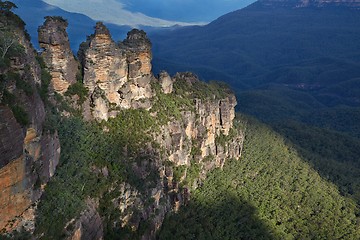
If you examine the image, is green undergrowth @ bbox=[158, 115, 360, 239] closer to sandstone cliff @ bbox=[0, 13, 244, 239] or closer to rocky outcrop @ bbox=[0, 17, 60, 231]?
sandstone cliff @ bbox=[0, 13, 244, 239]

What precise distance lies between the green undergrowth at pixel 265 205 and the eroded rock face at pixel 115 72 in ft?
41.4

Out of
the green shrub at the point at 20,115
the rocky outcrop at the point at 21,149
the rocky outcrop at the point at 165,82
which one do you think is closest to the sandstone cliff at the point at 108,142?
the rocky outcrop at the point at 21,149

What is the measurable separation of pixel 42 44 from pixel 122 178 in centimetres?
1325

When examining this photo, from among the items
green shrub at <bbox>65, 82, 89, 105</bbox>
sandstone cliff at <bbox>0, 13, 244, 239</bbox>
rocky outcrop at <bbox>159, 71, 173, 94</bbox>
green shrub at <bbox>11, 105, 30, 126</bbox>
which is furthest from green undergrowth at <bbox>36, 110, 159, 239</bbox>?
rocky outcrop at <bbox>159, 71, 173, 94</bbox>

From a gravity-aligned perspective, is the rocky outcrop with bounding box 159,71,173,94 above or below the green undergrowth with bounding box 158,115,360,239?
above

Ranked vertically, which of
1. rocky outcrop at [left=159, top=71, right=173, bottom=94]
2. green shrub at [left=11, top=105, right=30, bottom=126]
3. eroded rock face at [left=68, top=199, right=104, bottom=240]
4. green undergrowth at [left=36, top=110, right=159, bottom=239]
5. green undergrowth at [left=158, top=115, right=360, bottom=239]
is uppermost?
green shrub at [left=11, top=105, right=30, bottom=126]

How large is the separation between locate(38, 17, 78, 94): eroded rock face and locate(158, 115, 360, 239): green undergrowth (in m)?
16.7

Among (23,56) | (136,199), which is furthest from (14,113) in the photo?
(136,199)

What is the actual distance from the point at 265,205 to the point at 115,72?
25.4 m

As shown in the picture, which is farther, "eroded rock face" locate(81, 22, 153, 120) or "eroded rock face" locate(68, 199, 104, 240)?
"eroded rock face" locate(81, 22, 153, 120)

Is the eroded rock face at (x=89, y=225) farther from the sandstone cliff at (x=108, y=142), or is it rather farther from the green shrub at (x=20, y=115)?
the green shrub at (x=20, y=115)

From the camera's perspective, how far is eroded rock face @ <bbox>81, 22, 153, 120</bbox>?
37.6m

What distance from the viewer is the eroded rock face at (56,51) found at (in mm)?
33469

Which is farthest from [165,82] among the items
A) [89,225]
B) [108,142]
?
[89,225]
